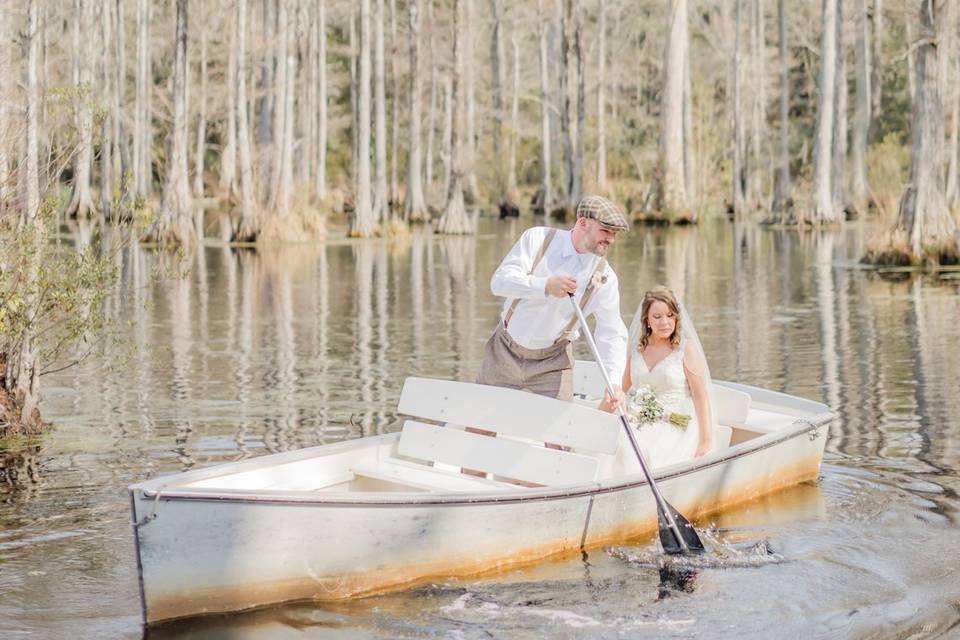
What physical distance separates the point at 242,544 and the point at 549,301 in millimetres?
2340

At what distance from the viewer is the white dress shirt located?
25.4ft

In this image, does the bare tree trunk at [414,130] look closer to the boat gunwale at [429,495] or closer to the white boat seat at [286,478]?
the boat gunwale at [429,495]

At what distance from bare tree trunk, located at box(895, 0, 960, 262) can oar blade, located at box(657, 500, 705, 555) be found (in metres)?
17.2

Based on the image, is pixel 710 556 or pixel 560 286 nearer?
pixel 560 286

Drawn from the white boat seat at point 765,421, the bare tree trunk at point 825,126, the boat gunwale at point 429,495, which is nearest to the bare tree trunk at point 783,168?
the bare tree trunk at point 825,126

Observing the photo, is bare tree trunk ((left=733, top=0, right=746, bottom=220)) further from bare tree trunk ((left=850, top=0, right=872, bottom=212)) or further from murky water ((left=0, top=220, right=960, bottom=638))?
murky water ((left=0, top=220, right=960, bottom=638))

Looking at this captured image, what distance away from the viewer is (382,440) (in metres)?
8.59

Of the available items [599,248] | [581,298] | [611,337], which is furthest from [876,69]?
[599,248]

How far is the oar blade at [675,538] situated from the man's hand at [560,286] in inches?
53.1

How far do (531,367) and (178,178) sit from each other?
2414 centimetres

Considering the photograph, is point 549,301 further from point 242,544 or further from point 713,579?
Result: point 242,544

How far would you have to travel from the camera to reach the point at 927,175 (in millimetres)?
23953

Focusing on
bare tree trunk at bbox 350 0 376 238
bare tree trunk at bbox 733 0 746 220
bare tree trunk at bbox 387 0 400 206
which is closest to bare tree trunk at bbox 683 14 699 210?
bare tree trunk at bbox 733 0 746 220

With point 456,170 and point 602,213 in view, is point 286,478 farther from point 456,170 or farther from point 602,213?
point 456,170
